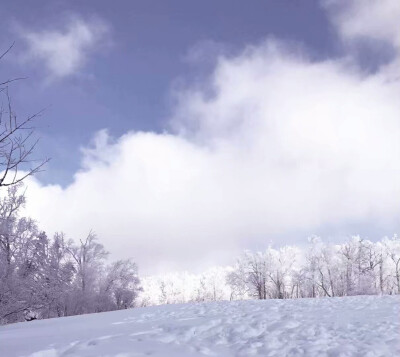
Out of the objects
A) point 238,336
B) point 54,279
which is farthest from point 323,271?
point 238,336

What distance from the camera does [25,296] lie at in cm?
2620

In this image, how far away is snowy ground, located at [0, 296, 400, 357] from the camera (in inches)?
278

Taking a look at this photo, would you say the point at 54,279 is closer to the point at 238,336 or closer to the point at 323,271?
the point at 238,336

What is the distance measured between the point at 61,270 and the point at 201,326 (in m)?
28.0

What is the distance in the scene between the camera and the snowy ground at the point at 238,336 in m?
7.06

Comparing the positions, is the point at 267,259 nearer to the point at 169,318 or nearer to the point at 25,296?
the point at 25,296

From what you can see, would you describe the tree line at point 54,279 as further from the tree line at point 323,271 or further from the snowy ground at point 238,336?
the snowy ground at point 238,336

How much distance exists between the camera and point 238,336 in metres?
8.10

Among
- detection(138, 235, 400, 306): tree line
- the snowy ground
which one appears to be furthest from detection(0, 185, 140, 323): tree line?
the snowy ground

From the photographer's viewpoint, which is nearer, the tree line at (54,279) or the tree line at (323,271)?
the tree line at (54,279)

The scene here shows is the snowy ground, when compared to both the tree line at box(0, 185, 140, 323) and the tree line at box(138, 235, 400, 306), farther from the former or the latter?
the tree line at box(138, 235, 400, 306)

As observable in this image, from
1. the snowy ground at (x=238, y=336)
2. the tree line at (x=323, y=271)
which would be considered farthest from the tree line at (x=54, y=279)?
the snowy ground at (x=238, y=336)

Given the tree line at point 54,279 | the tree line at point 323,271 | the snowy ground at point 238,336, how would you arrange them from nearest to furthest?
the snowy ground at point 238,336 → the tree line at point 54,279 → the tree line at point 323,271

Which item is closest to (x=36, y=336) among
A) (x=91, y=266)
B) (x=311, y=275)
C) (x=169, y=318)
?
(x=169, y=318)
